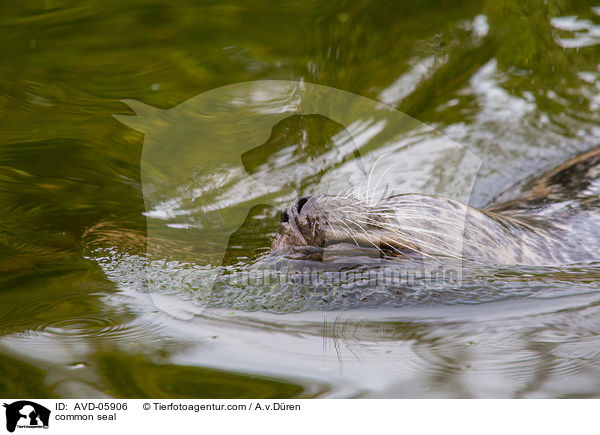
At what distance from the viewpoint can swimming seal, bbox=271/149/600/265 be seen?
3.00 metres

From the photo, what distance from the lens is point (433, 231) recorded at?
3133 mm

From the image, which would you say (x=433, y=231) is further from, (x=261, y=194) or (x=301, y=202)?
(x=261, y=194)

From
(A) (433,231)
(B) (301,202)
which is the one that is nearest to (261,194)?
(B) (301,202)

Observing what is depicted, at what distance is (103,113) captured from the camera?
14.2 ft
